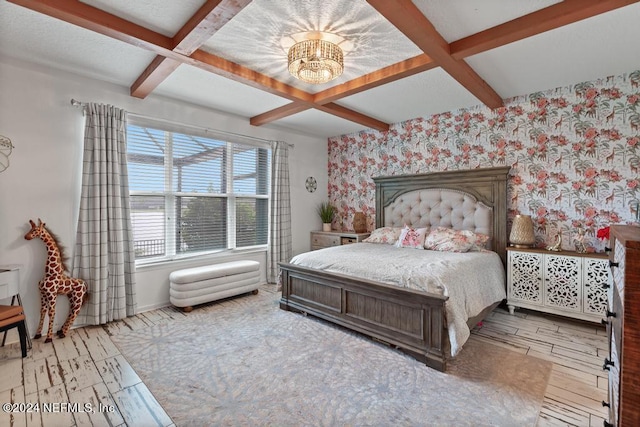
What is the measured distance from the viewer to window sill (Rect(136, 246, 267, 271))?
11.6 feet

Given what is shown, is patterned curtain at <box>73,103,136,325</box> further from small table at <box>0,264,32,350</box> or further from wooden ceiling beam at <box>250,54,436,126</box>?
wooden ceiling beam at <box>250,54,436,126</box>

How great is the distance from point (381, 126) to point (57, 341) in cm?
463

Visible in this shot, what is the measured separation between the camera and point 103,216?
305 cm

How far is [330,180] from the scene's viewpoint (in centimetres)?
569

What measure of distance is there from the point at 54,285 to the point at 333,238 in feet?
11.5

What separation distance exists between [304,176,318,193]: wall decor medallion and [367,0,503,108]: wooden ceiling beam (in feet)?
9.71

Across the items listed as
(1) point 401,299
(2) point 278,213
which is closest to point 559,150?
(1) point 401,299

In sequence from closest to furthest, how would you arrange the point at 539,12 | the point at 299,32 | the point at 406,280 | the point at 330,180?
1. the point at 539,12
2. the point at 299,32
3. the point at 406,280
4. the point at 330,180

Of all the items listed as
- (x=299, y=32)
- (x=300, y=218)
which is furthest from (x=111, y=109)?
(x=300, y=218)

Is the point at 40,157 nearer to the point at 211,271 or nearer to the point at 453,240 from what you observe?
the point at 211,271

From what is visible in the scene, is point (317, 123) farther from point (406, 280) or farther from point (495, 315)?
point (495, 315)

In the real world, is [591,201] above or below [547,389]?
above

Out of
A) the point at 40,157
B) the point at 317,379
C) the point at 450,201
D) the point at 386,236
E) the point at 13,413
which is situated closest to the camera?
the point at 13,413

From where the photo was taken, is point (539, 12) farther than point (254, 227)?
No
